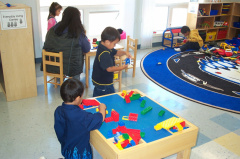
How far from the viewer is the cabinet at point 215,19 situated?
6977 millimetres

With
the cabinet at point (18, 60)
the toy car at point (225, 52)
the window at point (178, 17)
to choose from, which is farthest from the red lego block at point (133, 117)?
the window at point (178, 17)

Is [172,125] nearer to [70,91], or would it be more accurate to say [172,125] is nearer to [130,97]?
[130,97]

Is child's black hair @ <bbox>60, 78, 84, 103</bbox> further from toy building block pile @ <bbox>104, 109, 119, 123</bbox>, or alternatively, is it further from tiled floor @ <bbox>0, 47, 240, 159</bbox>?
tiled floor @ <bbox>0, 47, 240, 159</bbox>

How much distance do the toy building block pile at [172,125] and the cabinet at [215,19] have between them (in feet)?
18.0

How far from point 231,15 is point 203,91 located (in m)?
4.54

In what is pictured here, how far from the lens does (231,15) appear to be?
7.62 meters

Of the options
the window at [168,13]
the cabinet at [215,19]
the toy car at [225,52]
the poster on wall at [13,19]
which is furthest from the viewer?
the cabinet at [215,19]

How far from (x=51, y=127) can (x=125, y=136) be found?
1518mm

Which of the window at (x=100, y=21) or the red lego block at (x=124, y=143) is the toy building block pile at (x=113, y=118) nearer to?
the red lego block at (x=124, y=143)

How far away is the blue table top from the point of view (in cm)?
181

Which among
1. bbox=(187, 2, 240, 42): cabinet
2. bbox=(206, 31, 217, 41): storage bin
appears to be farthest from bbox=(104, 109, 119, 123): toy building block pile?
bbox=(206, 31, 217, 41): storage bin

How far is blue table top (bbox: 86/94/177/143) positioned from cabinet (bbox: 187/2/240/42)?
5253 millimetres

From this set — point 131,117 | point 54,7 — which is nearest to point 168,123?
point 131,117

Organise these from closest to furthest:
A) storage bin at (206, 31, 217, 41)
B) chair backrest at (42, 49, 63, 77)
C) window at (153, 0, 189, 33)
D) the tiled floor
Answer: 1. the tiled floor
2. chair backrest at (42, 49, 63, 77)
3. window at (153, 0, 189, 33)
4. storage bin at (206, 31, 217, 41)
